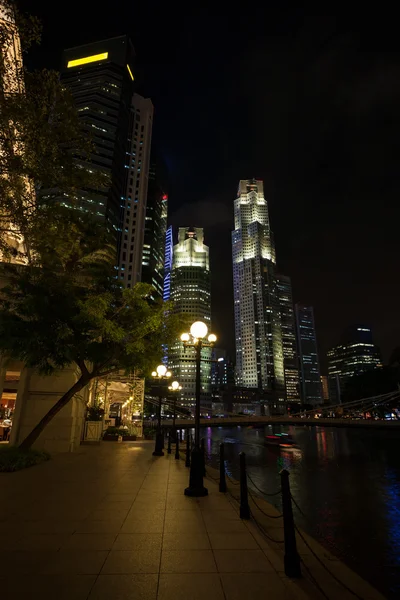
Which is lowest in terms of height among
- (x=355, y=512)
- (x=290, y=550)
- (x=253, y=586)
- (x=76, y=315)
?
(x=355, y=512)

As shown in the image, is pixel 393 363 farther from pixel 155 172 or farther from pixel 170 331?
pixel 155 172

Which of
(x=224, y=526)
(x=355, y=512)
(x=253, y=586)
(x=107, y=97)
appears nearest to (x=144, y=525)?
(x=224, y=526)

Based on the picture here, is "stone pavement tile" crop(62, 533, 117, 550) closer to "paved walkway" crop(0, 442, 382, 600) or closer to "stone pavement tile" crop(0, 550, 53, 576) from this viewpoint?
"paved walkway" crop(0, 442, 382, 600)

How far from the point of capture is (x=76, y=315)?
1360 cm

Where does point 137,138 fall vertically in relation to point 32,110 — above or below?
above

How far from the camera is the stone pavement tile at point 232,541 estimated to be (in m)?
5.30

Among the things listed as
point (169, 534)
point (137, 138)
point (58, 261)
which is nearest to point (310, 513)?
point (169, 534)

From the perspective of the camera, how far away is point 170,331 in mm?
16062

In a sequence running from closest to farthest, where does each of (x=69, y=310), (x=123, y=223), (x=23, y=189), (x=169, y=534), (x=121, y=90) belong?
(x=169, y=534) < (x=23, y=189) < (x=69, y=310) < (x=121, y=90) < (x=123, y=223)

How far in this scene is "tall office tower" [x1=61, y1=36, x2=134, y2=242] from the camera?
10082 cm

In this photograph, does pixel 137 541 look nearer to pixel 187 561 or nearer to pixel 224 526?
pixel 187 561

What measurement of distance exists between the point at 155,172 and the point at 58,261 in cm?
16895

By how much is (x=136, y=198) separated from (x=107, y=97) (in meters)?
32.7

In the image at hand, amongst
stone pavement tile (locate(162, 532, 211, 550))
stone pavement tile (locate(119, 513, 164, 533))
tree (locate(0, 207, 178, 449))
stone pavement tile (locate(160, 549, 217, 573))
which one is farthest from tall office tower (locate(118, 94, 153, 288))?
stone pavement tile (locate(160, 549, 217, 573))
